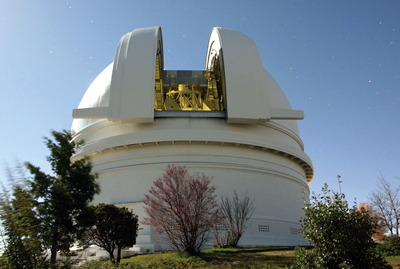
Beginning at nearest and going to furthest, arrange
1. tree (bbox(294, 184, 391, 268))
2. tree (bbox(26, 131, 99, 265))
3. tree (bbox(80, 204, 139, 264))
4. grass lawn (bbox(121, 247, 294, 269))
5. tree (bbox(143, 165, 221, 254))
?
tree (bbox(294, 184, 391, 268)), tree (bbox(26, 131, 99, 265)), grass lawn (bbox(121, 247, 294, 269)), tree (bbox(143, 165, 221, 254)), tree (bbox(80, 204, 139, 264))

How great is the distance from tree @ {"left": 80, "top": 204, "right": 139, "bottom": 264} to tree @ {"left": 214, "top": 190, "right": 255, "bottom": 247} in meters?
3.44

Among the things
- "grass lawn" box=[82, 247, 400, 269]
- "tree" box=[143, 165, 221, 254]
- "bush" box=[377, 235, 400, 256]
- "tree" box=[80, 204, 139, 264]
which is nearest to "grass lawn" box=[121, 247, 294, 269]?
"grass lawn" box=[82, 247, 400, 269]

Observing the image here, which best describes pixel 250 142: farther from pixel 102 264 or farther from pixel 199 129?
pixel 102 264

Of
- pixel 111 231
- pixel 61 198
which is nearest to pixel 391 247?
pixel 111 231

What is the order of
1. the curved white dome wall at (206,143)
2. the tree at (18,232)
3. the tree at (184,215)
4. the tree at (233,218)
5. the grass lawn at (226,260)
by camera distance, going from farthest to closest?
1. the curved white dome wall at (206,143)
2. the tree at (233,218)
3. the tree at (184,215)
4. the grass lawn at (226,260)
5. the tree at (18,232)

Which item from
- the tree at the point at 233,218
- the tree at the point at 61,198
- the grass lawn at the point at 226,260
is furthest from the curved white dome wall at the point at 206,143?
the tree at the point at 61,198

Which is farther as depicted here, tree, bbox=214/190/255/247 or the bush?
tree, bbox=214/190/255/247

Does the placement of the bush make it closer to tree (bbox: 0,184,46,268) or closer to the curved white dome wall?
the curved white dome wall

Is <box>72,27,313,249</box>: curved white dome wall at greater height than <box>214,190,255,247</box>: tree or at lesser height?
greater

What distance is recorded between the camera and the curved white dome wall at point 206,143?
16391 millimetres

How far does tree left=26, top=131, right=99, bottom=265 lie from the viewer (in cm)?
863

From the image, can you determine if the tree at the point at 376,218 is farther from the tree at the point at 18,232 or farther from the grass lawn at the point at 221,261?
the tree at the point at 18,232

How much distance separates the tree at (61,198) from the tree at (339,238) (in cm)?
577

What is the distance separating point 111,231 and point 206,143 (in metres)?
6.91
